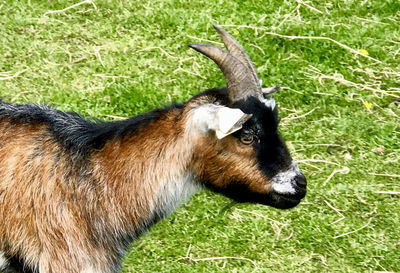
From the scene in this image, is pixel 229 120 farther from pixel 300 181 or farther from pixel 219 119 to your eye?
pixel 300 181

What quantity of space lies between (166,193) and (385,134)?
361 cm

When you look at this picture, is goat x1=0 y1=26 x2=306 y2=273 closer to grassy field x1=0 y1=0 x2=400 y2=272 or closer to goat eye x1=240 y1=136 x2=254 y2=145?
goat eye x1=240 y1=136 x2=254 y2=145

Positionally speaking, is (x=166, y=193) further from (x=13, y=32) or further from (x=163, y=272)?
(x=13, y=32)

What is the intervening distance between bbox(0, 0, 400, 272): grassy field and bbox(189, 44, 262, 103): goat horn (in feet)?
6.67

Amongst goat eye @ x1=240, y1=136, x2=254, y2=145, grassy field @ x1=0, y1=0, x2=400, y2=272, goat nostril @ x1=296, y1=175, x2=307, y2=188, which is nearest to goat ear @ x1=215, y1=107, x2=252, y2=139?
goat eye @ x1=240, y1=136, x2=254, y2=145


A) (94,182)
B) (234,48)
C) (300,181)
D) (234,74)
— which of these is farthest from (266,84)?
(94,182)

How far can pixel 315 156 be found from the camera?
820 cm

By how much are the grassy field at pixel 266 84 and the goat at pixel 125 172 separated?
137 cm

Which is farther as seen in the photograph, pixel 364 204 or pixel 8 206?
pixel 364 204

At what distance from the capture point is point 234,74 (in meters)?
5.46

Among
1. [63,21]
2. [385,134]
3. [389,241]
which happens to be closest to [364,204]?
[389,241]

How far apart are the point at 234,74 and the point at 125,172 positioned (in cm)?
103

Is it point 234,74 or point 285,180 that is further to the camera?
point 285,180

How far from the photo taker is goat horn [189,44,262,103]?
5.45 m
